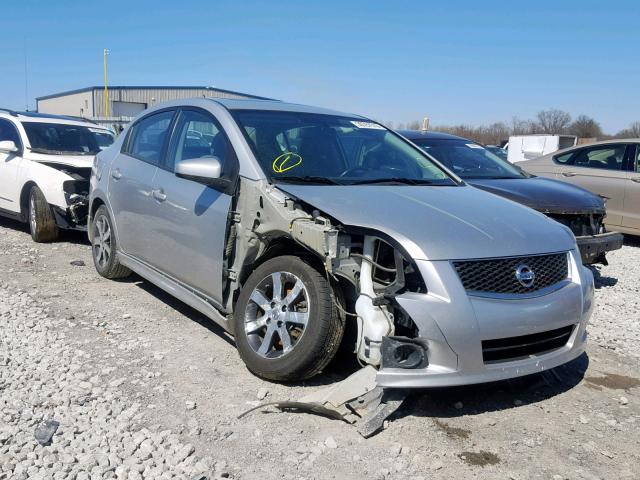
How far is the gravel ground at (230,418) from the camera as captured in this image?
9.80 ft

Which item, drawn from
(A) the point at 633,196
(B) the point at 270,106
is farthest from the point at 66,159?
(A) the point at 633,196

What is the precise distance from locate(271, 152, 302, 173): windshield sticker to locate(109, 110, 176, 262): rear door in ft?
4.10

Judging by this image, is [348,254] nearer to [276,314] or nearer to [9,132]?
[276,314]

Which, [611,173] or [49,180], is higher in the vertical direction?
[611,173]

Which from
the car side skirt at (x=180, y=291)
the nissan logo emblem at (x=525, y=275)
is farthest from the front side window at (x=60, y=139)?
the nissan logo emblem at (x=525, y=275)

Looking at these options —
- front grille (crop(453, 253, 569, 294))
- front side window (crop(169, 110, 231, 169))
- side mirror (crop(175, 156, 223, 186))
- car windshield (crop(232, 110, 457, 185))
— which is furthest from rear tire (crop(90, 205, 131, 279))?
front grille (crop(453, 253, 569, 294))

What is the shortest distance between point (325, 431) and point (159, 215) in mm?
2319

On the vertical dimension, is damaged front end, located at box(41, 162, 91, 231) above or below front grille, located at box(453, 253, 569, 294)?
below

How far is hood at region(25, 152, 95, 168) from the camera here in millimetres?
7945

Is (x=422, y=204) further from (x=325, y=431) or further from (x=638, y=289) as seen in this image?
(x=638, y=289)

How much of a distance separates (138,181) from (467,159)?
4.02 meters

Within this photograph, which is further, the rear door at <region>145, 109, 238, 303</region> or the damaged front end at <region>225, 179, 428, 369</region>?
the rear door at <region>145, 109, 238, 303</region>

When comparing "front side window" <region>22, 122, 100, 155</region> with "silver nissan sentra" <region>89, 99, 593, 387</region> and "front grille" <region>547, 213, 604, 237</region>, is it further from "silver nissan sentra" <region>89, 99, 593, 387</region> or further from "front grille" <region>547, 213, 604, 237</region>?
"front grille" <region>547, 213, 604, 237</region>

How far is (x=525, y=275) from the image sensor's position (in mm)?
3510
